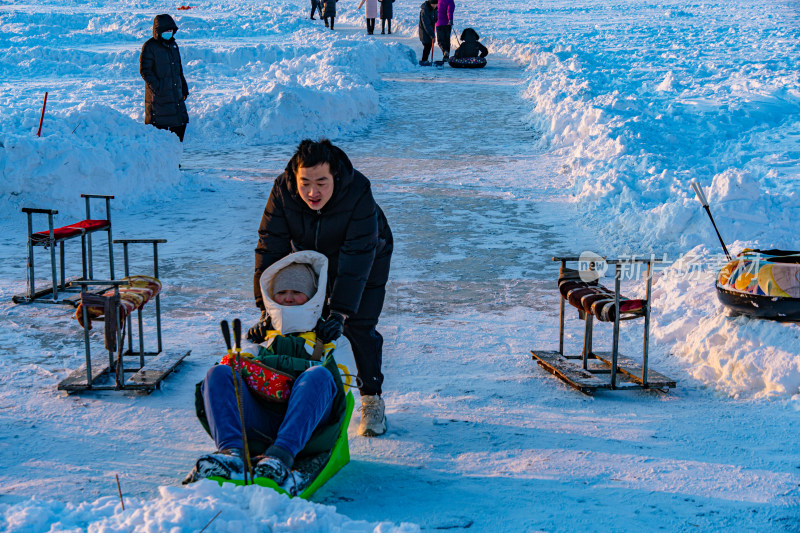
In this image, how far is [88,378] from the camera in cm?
432

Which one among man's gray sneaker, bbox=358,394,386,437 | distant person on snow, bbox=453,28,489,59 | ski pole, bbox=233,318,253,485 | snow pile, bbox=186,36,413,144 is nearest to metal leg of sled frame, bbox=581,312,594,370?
man's gray sneaker, bbox=358,394,386,437

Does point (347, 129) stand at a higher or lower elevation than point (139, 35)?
lower

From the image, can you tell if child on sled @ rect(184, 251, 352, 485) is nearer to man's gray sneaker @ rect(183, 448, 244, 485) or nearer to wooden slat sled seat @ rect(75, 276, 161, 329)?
man's gray sneaker @ rect(183, 448, 244, 485)

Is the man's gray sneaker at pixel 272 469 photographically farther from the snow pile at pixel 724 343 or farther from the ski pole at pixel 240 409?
the snow pile at pixel 724 343

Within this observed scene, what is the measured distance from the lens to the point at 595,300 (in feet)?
15.0

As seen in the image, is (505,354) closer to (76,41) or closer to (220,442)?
(220,442)

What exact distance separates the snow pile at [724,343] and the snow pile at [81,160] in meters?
5.97

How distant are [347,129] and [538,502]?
11287 mm

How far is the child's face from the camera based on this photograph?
11.3ft

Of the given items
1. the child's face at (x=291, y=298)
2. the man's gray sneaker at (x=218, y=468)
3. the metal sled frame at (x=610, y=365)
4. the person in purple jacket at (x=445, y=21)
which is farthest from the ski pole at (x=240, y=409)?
the person in purple jacket at (x=445, y=21)

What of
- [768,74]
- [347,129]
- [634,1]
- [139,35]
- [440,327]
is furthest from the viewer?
[634,1]

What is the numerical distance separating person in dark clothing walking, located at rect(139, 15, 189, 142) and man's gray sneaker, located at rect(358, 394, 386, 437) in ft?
23.6

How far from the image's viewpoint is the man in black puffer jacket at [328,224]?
11.2 ft

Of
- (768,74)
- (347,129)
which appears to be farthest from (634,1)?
(347,129)
